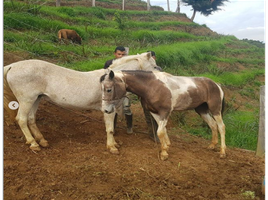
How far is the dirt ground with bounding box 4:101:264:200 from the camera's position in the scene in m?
3.07

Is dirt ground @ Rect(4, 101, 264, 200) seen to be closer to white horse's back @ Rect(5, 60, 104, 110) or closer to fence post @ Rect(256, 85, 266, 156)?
fence post @ Rect(256, 85, 266, 156)

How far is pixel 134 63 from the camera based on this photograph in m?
4.71

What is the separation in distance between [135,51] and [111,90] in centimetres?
864

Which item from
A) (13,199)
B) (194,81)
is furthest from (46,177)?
(194,81)

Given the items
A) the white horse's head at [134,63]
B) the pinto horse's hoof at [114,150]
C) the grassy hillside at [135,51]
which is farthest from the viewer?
the grassy hillside at [135,51]

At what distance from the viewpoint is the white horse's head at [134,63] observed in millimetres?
4605

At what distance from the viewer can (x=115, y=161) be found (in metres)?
3.91

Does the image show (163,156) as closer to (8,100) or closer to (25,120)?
(25,120)

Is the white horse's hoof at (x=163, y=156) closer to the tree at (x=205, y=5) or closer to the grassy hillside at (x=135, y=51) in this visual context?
the grassy hillside at (x=135, y=51)

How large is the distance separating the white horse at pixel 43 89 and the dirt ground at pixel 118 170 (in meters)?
0.38

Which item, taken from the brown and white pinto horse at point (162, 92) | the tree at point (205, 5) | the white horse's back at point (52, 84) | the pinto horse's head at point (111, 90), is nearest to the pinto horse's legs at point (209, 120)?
the brown and white pinto horse at point (162, 92)

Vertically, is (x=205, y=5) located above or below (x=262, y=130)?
above

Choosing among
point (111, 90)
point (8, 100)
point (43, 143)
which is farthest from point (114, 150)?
point (8, 100)

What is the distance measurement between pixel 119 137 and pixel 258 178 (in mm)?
2812
